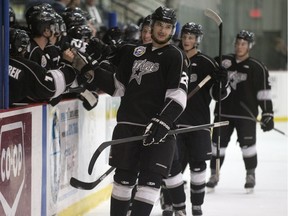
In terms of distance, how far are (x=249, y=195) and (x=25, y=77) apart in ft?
9.94

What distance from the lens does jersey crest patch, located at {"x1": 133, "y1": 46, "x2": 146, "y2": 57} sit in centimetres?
459

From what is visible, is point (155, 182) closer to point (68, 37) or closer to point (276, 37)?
point (68, 37)

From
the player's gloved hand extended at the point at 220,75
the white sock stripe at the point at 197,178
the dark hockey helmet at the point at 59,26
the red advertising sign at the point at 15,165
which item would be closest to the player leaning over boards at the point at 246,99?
the white sock stripe at the point at 197,178

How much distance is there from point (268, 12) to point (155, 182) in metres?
9.68

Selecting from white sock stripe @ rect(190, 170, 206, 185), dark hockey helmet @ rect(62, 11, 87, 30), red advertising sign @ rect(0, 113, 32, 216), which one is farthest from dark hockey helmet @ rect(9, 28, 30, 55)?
white sock stripe @ rect(190, 170, 206, 185)

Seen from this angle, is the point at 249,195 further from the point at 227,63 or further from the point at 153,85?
the point at 153,85

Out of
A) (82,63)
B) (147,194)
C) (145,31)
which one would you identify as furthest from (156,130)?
(145,31)

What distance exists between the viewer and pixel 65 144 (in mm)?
5250

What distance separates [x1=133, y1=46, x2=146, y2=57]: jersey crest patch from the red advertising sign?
2.31 ft

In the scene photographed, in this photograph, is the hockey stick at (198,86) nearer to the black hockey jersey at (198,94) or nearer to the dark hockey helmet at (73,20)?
the black hockey jersey at (198,94)

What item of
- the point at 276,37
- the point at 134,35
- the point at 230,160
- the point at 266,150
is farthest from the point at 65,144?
the point at 276,37

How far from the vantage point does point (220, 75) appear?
5.66 meters

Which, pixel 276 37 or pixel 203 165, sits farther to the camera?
pixel 276 37

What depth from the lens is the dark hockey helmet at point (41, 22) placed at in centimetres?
498
